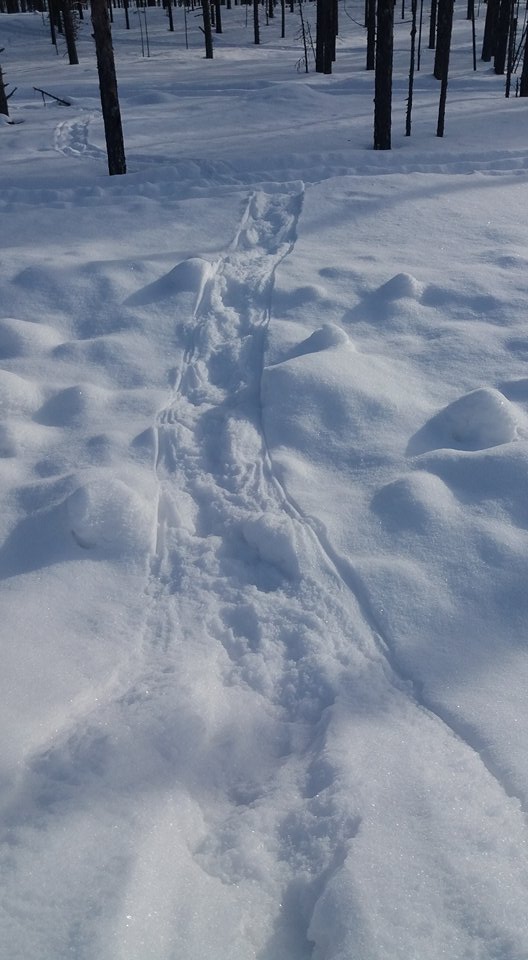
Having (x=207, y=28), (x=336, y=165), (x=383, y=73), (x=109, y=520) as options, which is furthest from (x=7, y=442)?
(x=207, y=28)

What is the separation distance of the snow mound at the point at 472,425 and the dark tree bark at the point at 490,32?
796 inches

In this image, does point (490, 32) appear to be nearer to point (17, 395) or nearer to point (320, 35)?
point (320, 35)

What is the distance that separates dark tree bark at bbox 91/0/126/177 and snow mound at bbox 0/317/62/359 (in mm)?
4453

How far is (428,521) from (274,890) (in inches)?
77.8

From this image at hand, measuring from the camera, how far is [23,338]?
5.43 metres

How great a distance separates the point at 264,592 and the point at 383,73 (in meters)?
9.57

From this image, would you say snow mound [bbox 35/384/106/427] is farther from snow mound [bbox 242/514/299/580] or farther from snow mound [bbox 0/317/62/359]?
snow mound [bbox 242/514/299/580]

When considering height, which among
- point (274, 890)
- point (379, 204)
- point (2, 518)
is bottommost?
point (274, 890)

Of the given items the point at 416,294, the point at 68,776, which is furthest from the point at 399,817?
the point at 416,294

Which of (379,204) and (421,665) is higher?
(379,204)

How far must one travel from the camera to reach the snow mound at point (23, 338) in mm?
5344

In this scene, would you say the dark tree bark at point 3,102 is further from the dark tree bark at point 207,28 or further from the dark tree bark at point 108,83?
the dark tree bark at point 207,28

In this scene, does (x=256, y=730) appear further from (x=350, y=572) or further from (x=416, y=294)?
(x=416, y=294)

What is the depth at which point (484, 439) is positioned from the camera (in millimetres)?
4258
